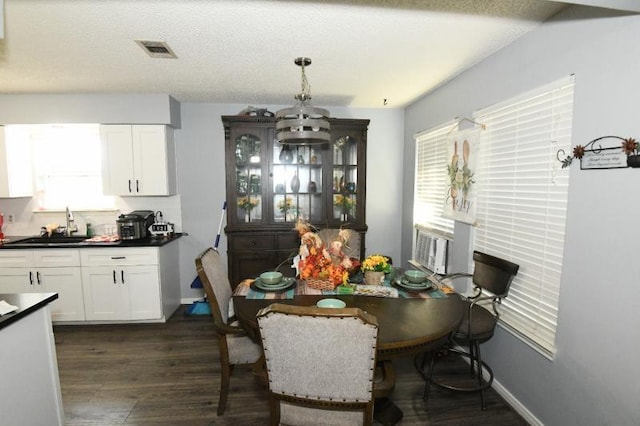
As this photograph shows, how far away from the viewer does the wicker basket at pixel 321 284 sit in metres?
2.10

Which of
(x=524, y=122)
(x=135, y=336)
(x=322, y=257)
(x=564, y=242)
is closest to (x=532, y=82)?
(x=524, y=122)

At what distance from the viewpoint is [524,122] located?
205cm

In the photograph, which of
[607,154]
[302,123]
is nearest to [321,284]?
[302,123]

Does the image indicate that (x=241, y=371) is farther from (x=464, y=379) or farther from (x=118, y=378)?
(x=464, y=379)

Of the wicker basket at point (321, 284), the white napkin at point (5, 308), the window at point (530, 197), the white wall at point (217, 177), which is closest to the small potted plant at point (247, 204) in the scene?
the white wall at point (217, 177)

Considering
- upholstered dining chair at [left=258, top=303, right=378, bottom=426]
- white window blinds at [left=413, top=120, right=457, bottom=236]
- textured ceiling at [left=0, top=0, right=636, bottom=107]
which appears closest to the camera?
upholstered dining chair at [left=258, top=303, right=378, bottom=426]

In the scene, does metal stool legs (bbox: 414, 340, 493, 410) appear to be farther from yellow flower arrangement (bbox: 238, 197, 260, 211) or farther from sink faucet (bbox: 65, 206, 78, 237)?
sink faucet (bbox: 65, 206, 78, 237)

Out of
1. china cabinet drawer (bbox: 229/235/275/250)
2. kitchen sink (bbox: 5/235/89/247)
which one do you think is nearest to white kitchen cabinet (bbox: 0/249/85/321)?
kitchen sink (bbox: 5/235/89/247)

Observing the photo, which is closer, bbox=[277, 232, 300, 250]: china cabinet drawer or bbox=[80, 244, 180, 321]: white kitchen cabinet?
bbox=[80, 244, 180, 321]: white kitchen cabinet

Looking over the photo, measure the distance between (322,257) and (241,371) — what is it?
1.32 m

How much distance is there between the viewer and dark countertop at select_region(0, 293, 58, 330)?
1.43 meters

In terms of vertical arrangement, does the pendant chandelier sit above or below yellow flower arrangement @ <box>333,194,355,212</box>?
above

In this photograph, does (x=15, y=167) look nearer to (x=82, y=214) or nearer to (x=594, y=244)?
(x=82, y=214)

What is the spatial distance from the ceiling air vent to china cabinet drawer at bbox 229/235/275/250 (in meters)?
1.96
